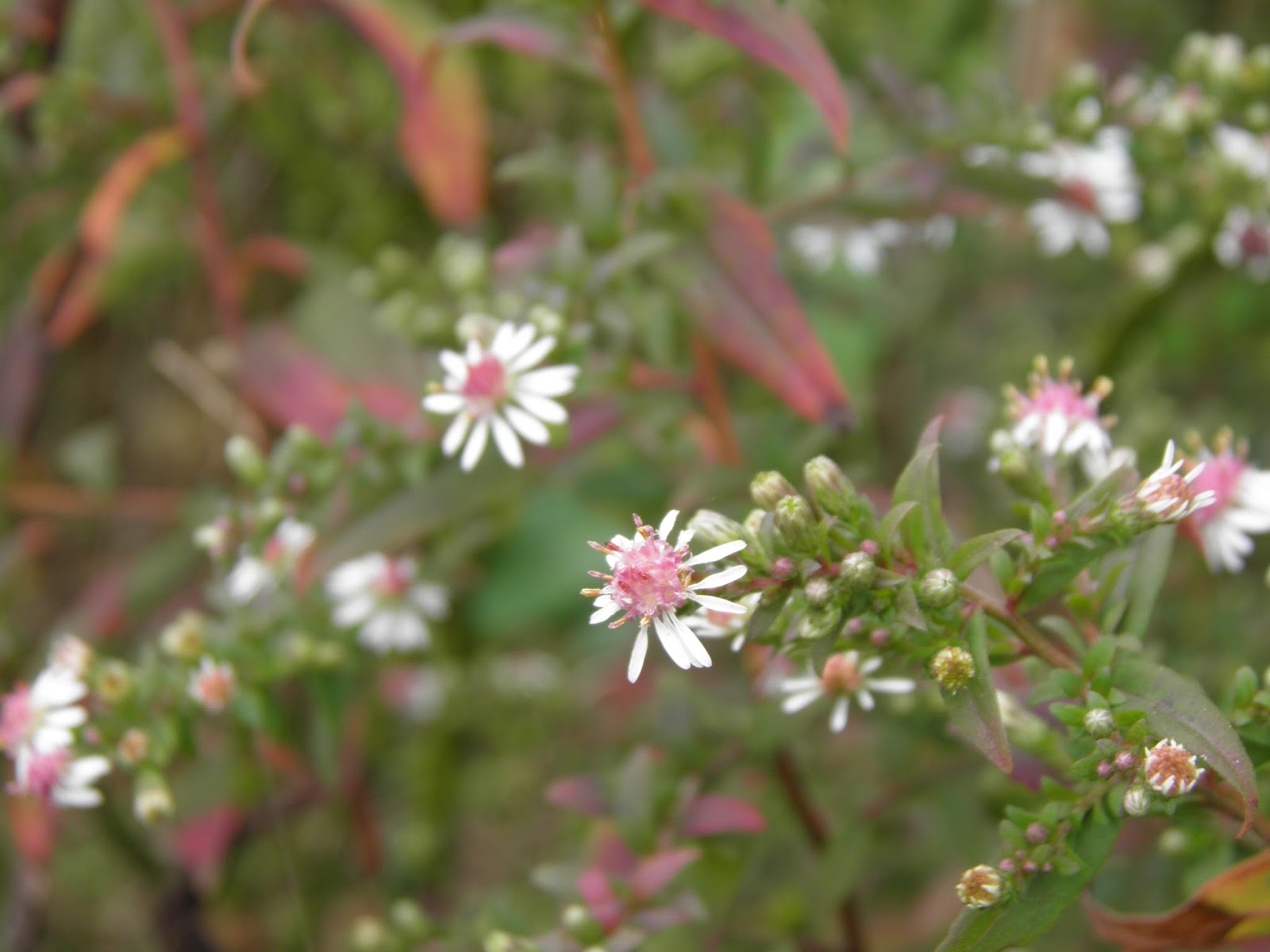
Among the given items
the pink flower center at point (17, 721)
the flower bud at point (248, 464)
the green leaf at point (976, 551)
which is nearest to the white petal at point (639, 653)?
the green leaf at point (976, 551)

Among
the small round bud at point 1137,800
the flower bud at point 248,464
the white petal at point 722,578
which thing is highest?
the flower bud at point 248,464

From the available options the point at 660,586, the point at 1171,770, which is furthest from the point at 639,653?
the point at 1171,770

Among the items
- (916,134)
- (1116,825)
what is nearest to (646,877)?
(1116,825)

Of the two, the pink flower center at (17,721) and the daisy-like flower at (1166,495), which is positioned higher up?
the pink flower center at (17,721)

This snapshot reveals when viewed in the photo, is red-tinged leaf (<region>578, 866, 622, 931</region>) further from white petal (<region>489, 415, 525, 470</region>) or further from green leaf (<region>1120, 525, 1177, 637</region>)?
green leaf (<region>1120, 525, 1177, 637</region>)

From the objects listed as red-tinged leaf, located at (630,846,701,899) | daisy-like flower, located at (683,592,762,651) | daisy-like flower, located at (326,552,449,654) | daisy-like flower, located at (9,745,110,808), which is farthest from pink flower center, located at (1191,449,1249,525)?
daisy-like flower, located at (9,745,110,808)

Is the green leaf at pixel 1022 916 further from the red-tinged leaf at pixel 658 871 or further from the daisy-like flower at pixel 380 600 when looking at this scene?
the daisy-like flower at pixel 380 600

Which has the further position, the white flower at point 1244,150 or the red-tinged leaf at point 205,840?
the red-tinged leaf at point 205,840

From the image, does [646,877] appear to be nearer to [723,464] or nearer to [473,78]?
[723,464]
